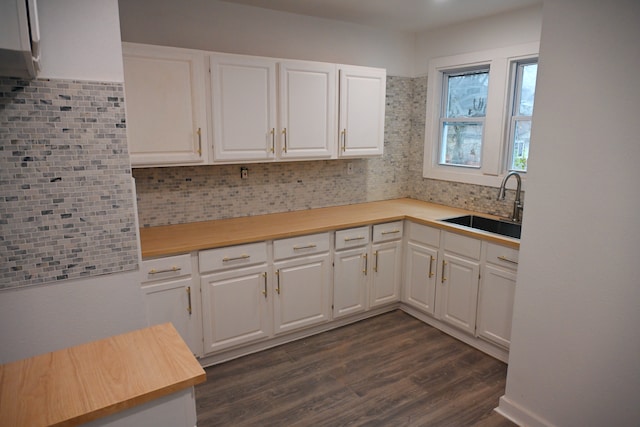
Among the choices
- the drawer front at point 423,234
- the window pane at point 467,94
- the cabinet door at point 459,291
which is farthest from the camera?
the window pane at point 467,94

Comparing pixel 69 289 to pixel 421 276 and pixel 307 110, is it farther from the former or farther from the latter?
pixel 421 276

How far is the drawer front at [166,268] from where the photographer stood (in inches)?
97.2

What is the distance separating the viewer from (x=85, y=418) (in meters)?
1.09

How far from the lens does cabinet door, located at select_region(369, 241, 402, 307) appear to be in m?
3.43

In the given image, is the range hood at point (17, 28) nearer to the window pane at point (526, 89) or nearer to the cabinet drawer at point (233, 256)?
the cabinet drawer at point (233, 256)

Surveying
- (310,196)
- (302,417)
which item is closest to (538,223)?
(302,417)

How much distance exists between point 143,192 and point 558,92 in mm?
2557

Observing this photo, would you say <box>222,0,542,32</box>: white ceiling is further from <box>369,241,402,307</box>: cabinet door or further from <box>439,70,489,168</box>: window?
<box>369,241,402,307</box>: cabinet door

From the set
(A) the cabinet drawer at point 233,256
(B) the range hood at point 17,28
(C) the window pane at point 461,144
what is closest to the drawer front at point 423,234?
(C) the window pane at point 461,144

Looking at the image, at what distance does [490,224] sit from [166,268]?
2.50 m

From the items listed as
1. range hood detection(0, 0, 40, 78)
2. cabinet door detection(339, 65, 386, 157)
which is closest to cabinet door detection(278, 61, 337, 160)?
cabinet door detection(339, 65, 386, 157)

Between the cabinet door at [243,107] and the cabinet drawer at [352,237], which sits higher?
the cabinet door at [243,107]

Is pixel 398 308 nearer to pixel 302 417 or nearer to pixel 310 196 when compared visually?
pixel 310 196

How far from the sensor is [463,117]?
3.73 meters
